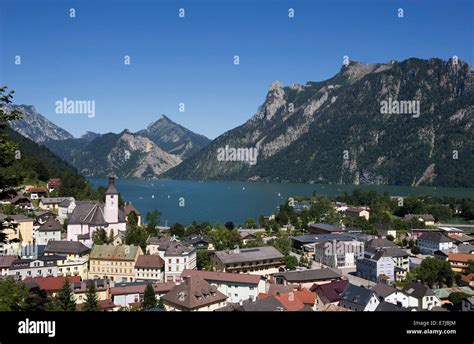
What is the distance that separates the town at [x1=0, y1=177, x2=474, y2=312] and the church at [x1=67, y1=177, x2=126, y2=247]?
0.05 meters

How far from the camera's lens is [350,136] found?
4624 inches

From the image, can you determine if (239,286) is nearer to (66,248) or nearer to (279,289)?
(279,289)

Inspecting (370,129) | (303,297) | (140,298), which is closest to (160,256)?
(140,298)

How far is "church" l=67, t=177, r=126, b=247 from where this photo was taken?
21.8 meters

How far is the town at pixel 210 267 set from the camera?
12.9m

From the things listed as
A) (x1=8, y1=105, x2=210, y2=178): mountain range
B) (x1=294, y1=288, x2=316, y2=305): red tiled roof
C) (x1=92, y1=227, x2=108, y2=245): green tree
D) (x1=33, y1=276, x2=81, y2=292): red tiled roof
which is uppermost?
(x1=8, y1=105, x2=210, y2=178): mountain range

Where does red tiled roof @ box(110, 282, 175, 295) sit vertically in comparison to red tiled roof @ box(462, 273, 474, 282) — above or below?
above

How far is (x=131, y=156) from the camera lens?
159250mm

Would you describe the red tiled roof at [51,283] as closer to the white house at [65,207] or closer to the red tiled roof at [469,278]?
the white house at [65,207]

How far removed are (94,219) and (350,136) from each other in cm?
10225

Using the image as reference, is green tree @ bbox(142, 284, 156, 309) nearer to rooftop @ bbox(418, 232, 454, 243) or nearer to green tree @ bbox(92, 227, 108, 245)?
green tree @ bbox(92, 227, 108, 245)

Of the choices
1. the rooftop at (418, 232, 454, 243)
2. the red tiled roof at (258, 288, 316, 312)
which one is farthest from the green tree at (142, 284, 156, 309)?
the rooftop at (418, 232, 454, 243)

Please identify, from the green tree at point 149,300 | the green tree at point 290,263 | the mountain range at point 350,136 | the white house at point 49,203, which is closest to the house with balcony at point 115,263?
the green tree at point 149,300

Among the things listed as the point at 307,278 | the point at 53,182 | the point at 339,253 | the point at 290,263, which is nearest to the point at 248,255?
the point at 290,263
